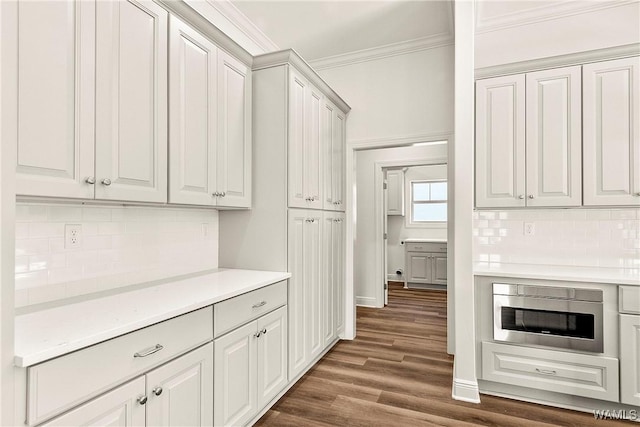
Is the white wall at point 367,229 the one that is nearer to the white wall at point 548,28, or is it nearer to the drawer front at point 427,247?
the drawer front at point 427,247

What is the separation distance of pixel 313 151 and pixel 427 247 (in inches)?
163

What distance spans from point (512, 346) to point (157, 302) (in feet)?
8.02

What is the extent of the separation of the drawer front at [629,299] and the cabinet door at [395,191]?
14.8ft

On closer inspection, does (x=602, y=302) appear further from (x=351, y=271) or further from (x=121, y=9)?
(x=121, y=9)

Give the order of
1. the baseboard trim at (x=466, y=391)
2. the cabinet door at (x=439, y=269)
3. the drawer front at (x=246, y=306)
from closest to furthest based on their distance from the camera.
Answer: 1. the drawer front at (x=246, y=306)
2. the baseboard trim at (x=466, y=391)
3. the cabinet door at (x=439, y=269)

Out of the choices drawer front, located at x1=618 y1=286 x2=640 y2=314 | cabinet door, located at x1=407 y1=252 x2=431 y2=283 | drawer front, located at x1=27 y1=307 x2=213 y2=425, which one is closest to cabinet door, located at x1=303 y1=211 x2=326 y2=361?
drawer front, located at x1=27 y1=307 x2=213 y2=425

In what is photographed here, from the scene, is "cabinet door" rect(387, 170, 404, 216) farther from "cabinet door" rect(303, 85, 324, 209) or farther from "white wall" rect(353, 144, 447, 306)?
"cabinet door" rect(303, 85, 324, 209)

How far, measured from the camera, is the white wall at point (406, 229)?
269 inches

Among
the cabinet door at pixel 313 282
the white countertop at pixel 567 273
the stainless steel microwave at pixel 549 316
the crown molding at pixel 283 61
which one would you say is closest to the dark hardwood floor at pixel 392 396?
the cabinet door at pixel 313 282

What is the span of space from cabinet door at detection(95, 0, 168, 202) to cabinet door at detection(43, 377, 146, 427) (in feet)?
2.66

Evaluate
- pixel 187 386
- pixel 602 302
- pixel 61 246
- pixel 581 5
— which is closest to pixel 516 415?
pixel 602 302

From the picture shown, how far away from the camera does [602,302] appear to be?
2.32 m

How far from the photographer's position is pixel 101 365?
122 centimetres

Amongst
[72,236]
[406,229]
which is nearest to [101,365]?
[72,236]
